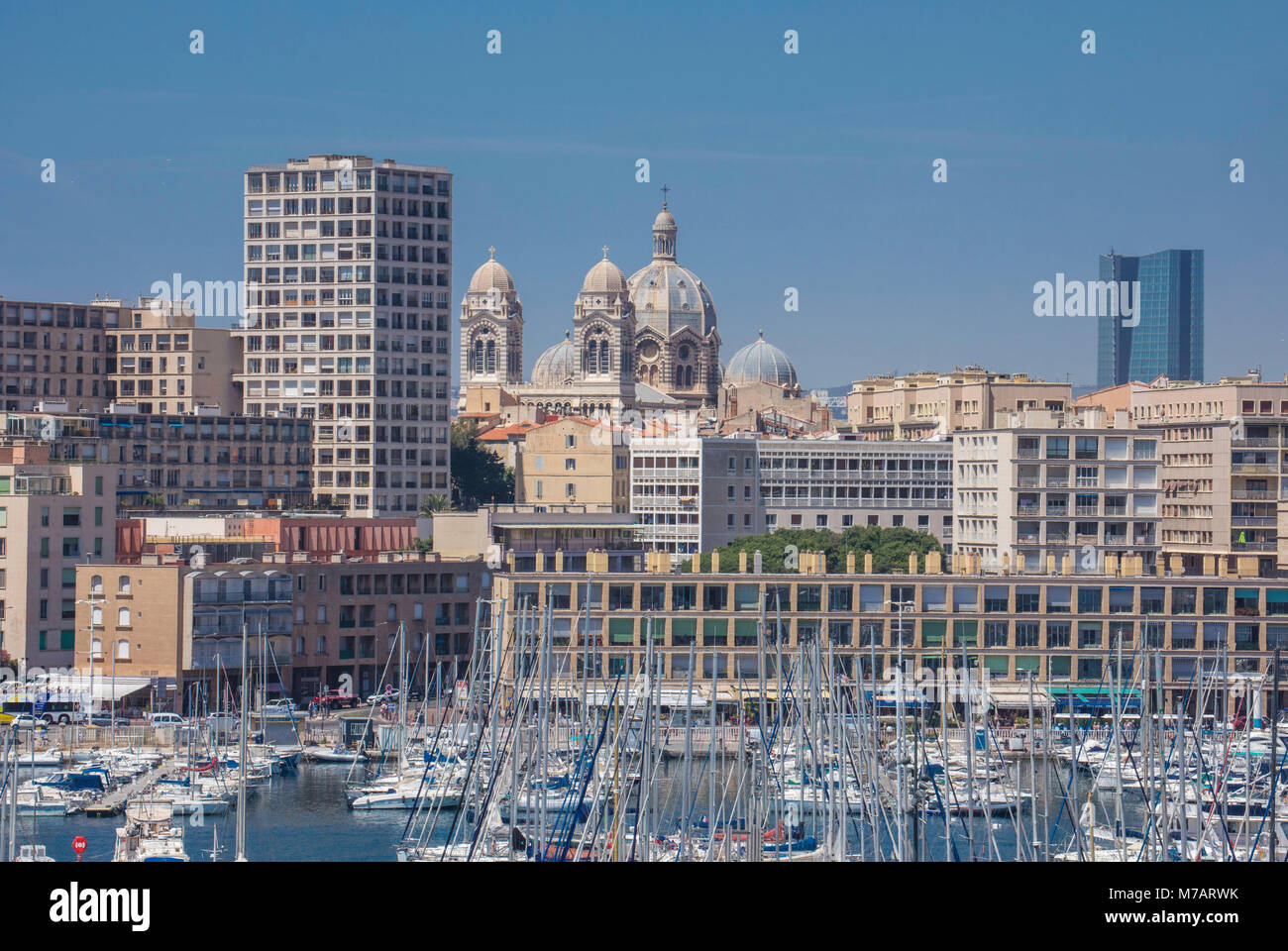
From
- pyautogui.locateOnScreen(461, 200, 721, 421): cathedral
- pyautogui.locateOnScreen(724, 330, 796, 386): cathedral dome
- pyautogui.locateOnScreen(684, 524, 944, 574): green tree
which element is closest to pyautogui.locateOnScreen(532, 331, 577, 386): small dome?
pyautogui.locateOnScreen(461, 200, 721, 421): cathedral

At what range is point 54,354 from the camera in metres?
70.1

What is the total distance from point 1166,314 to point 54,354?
220 ft

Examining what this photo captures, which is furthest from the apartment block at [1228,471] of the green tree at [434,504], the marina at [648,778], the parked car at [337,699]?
the parked car at [337,699]

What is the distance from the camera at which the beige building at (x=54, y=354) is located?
6875 cm

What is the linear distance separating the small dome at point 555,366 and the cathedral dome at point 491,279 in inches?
200

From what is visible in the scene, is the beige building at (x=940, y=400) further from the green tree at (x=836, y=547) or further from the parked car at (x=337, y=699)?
the parked car at (x=337, y=699)

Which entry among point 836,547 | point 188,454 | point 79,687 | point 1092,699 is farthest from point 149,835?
point 188,454

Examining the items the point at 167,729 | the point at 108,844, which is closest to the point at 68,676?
the point at 167,729

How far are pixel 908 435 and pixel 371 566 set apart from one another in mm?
39081

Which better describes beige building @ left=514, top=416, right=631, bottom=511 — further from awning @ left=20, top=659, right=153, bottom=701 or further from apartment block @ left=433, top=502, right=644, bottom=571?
awning @ left=20, top=659, right=153, bottom=701

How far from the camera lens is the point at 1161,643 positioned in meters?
45.6

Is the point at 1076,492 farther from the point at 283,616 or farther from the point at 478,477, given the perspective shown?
the point at 478,477

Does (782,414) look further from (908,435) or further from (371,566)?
(371,566)

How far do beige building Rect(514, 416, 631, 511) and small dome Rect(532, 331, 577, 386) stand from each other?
55.1 meters
